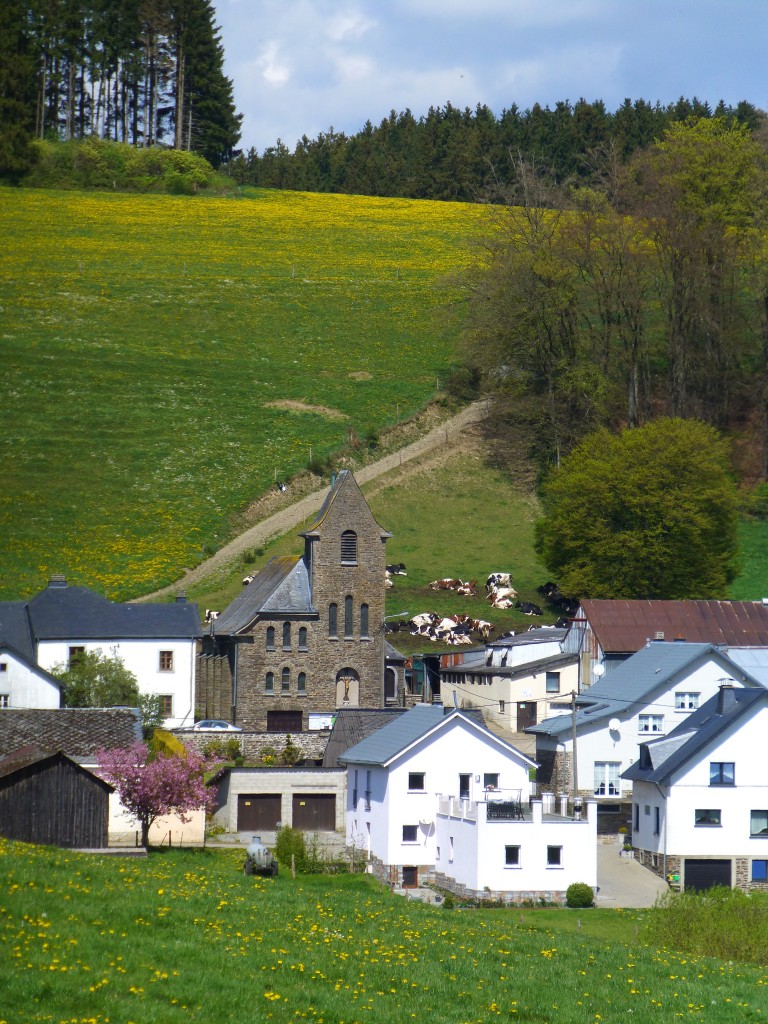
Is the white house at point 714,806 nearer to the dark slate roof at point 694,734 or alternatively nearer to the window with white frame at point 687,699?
the dark slate roof at point 694,734

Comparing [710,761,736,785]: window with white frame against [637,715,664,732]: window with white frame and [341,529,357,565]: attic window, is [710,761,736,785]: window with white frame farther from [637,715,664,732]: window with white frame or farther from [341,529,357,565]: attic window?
[341,529,357,565]: attic window

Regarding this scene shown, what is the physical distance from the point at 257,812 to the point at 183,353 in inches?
2500

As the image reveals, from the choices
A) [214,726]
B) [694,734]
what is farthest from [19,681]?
[694,734]

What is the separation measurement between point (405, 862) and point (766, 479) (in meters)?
56.1

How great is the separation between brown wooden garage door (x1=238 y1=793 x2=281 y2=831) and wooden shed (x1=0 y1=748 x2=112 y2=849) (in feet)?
37.7

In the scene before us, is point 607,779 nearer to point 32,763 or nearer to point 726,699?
point 726,699

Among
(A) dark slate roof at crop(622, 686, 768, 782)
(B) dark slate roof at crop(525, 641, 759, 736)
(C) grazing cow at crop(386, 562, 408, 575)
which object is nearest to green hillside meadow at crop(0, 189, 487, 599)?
(C) grazing cow at crop(386, 562, 408, 575)

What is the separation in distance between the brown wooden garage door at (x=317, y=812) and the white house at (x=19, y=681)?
522 inches

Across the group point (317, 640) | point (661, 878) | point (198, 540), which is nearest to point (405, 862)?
point (661, 878)

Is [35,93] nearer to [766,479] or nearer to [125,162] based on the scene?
[125,162]

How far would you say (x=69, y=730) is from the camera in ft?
153

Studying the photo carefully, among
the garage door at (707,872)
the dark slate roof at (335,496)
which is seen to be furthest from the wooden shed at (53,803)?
the dark slate roof at (335,496)

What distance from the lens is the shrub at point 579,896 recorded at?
39.0 meters

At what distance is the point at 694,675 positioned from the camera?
54938mm
